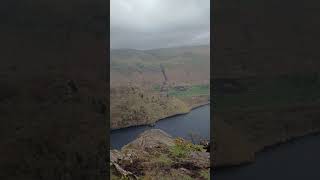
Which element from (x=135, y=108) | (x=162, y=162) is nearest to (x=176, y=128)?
(x=135, y=108)

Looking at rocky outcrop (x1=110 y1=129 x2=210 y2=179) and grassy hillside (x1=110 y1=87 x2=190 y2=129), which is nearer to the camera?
rocky outcrop (x1=110 y1=129 x2=210 y2=179)

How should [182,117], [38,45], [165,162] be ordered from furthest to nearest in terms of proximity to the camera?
[182,117] → [165,162] → [38,45]
